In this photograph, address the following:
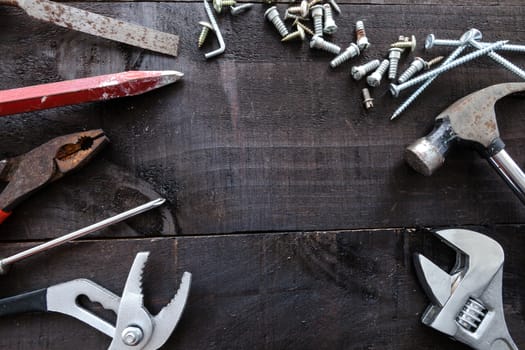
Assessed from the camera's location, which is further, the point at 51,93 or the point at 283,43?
the point at 283,43

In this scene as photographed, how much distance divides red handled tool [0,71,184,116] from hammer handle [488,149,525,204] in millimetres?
662

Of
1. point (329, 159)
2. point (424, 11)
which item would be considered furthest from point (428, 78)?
point (329, 159)

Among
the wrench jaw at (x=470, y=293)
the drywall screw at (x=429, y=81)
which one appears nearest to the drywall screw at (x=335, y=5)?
the drywall screw at (x=429, y=81)

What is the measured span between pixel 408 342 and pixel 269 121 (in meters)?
0.52

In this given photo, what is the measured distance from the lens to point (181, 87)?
788 millimetres

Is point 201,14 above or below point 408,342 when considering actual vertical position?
above

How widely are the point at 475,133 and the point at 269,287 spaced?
49cm

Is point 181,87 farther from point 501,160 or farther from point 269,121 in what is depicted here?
point 501,160

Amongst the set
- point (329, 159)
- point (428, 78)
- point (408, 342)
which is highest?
point (428, 78)

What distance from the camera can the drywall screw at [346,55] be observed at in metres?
0.80

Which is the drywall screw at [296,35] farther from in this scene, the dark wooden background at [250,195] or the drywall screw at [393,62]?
the drywall screw at [393,62]

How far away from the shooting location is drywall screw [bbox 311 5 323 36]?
0.81 metres

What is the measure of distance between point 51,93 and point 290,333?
0.63 m

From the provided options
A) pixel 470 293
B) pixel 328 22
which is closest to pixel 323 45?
pixel 328 22
